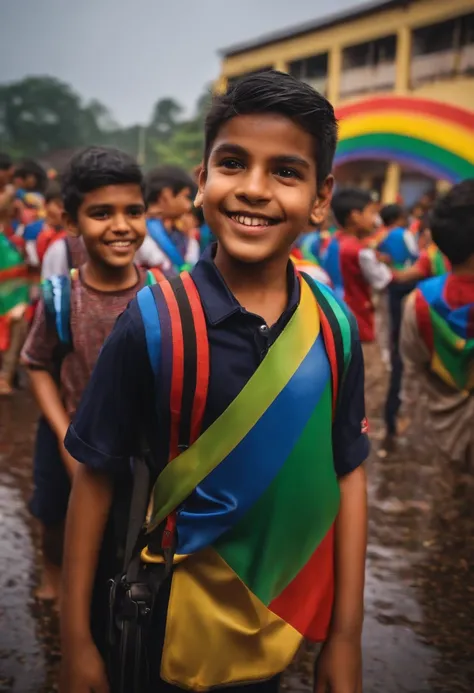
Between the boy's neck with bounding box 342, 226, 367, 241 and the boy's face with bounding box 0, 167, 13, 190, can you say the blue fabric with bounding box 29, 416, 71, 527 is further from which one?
the boy's face with bounding box 0, 167, 13, 190

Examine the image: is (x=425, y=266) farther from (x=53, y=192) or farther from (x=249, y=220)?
(x=249, y=220)

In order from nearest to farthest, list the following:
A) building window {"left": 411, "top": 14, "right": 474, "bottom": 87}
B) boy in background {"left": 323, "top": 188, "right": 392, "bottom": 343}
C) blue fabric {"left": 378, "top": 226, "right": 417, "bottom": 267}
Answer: boy in background {"left": 323, "top": 188, "right": 392, "bottom": 343}
blue fabric {"left": 378, "top": 226, "right": 417, "bottom": 267}
building window {"left": 411, "top": 14, "right": 474, "bottom": 87}

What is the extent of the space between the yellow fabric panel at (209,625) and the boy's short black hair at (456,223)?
2181mm

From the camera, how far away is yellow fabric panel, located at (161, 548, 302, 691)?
4.16ft

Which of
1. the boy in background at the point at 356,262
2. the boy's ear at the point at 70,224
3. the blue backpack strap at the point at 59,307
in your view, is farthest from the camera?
the boy in background at the point at 356,262

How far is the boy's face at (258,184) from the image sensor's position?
1.29 metres

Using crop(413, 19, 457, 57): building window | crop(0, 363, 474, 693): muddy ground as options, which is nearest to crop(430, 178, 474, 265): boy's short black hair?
crop(0, 363, 474, 693): muddy ground

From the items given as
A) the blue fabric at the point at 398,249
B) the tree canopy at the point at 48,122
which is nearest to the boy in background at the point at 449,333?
the blue fabric at the point at 398,249

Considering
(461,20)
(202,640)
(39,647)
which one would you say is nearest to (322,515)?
(202,640)

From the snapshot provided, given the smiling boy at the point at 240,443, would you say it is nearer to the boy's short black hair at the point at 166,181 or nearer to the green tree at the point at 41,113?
the boy's short black hair at the point at 166,181

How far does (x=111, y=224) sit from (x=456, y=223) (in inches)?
61.3

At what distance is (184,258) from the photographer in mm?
5398

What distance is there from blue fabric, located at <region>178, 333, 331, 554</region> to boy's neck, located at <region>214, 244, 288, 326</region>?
17cm

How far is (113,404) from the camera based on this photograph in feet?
4.27
